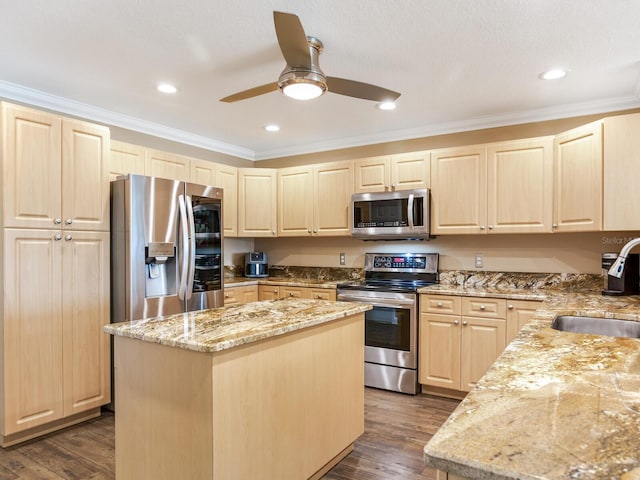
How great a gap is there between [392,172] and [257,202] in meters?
1.58

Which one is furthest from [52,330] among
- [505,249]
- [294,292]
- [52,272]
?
[505,249]

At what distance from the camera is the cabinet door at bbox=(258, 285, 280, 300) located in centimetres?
434

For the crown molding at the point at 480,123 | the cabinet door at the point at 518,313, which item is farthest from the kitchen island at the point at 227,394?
the crown molding at the point at 480,123

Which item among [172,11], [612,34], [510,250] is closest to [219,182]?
[172,11]

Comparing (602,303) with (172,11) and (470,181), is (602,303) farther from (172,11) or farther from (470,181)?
(172,11)

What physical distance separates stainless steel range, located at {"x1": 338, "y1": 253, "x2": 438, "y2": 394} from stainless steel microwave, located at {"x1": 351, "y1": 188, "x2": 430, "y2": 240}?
39 cm

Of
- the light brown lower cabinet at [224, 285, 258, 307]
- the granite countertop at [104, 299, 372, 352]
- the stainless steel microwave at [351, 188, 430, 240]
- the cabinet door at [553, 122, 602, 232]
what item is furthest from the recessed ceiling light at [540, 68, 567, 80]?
the light brown lower cabinet at [224, 285, 258, 307]

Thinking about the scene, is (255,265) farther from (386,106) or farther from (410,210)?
(386,106)

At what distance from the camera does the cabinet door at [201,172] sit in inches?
161

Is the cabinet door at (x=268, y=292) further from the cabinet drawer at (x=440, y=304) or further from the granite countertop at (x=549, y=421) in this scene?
the granite countertop at (x=549, y=421)

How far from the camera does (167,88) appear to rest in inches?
122

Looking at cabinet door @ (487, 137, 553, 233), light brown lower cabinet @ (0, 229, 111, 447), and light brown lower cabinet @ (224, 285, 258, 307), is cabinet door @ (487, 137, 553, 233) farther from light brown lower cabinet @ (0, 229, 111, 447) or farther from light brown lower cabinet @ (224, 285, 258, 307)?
light brown lower cabinet @ (0, 229, 111, 447)

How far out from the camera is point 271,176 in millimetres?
4715

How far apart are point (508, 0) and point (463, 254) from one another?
2.40 meters
